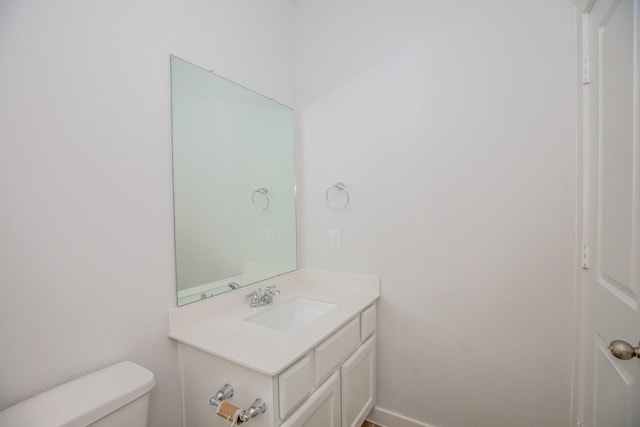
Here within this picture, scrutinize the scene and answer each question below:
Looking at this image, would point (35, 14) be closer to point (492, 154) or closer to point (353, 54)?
point (353, 54)

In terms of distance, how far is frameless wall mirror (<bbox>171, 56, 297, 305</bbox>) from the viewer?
1.30m

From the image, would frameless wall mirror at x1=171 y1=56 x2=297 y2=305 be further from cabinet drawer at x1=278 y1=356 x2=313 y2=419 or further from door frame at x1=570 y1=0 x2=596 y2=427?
door frame at x1=570 y1=0 x2=596 y2=427

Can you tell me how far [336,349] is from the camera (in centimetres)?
128

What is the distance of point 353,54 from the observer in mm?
1767

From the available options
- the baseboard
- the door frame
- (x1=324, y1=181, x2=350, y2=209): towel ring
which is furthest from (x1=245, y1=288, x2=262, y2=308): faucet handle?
the door frame

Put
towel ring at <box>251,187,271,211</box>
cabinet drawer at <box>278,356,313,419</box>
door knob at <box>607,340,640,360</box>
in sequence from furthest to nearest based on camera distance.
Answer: towel ring at <box>251,187,271,211</box> → cabinet drawer at <box>278,356,313,419</box> → door knob at <box>607,340,640,360</box>

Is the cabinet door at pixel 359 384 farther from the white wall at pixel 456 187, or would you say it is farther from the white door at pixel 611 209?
the white door at pixel 611 209

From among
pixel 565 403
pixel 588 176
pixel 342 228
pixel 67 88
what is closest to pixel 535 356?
pixel 565 403

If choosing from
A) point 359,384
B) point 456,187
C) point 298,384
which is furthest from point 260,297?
point 456,187

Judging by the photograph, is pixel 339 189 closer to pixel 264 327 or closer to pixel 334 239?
pixel 334 239

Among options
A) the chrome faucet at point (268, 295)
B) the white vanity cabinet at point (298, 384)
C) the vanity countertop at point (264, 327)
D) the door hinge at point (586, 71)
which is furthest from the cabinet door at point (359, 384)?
the door hinge at point (586, 71)

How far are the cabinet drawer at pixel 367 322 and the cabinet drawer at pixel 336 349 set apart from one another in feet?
0.15

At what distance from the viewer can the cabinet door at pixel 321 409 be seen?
104 cm

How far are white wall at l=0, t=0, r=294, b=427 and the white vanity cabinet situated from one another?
5.5 inches
